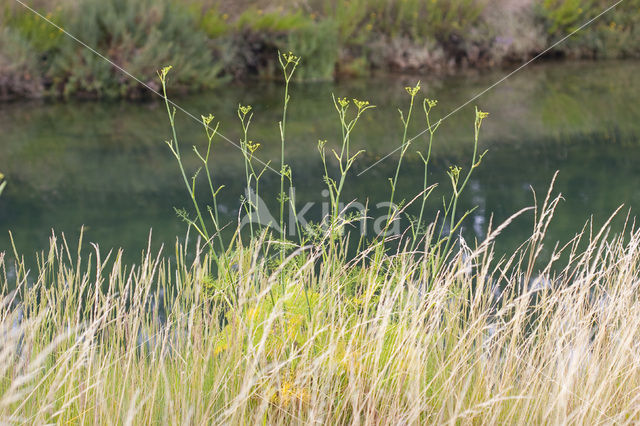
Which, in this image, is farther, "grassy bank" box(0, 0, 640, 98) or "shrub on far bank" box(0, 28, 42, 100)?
"grassy bank" box(0, 0, 640, 98)

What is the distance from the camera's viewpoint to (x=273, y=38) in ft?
30.1

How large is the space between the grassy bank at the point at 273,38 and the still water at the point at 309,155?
0.40m

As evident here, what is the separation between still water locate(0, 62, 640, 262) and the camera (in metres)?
4.67

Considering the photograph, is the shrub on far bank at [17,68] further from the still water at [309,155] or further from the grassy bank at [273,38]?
the still water at [309,155]

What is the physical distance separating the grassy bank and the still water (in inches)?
15.8

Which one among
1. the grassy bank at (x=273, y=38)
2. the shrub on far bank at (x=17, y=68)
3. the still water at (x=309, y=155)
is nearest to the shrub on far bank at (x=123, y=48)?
the grassy bank at (x=273, y=38)

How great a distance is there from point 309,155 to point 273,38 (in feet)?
11.8

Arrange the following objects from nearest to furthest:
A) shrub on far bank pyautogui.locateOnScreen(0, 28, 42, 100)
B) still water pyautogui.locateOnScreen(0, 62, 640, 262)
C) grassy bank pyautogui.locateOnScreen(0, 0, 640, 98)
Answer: still water pyautogui.locateOnScreen(0, 62, 640, 262) < shrub on far bank pyautogui.locateOnScreen(0, 28, 42, 100) < grassy bank pyautogui.locateOnScreen(0, 0, 640, 98)

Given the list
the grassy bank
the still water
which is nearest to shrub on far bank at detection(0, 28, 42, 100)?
the grassy bank

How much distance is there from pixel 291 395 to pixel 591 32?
10772 mm

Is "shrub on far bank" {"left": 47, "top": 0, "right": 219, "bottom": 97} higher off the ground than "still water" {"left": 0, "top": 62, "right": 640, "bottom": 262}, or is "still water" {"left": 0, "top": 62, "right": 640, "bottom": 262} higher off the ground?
"shrub on far bank" {"left": 47, "top": 0, "right": 219, "bottom": 97}

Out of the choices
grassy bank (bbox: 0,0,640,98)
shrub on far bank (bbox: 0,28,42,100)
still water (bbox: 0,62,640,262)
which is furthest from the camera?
grassy bank (bbox: 0,0,640,98)

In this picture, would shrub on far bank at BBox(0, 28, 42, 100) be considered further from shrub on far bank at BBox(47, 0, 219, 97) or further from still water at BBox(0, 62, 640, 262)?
still water at BBox(0, 62, 640, 262)

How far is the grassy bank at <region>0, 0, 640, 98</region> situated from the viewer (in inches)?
307
